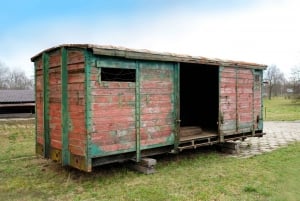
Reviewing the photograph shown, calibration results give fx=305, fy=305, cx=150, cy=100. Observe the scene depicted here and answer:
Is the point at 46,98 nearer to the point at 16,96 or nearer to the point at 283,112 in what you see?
the point at 16,96

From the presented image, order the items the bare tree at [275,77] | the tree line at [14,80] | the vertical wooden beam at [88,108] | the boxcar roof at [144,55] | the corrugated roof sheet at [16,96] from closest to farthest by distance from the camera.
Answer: the vertical wooden beam at [88,108], the boxcar roof at [144,55], the corrugated roof sheet at [16,96], the tree line at [14,80], the bare tree at [275,77]

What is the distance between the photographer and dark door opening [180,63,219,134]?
385 inches

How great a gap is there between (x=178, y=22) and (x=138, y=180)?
9.69 m

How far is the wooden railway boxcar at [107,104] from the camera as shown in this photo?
19.0 feet

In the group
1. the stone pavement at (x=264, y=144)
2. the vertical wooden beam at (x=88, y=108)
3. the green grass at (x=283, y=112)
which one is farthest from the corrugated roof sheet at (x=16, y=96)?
the green grass at (x=283, y=112)

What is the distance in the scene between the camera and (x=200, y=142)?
27.4ft

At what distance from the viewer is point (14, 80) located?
170 ft

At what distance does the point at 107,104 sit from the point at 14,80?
51116 mm

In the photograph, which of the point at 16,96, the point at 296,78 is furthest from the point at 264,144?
the point at 296,78

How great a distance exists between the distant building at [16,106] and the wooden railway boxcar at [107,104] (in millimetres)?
14149

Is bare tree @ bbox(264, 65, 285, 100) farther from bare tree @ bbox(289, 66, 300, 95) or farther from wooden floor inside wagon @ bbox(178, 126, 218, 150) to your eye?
wooden floor inside wagon @ bbox(178, 126, 218, 150)

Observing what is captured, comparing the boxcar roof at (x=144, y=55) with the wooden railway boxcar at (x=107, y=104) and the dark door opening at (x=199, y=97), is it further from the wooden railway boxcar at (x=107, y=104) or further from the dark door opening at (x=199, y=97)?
the dark door opening at (x=199, y=97)

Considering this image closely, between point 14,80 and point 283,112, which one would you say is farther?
point 14,80

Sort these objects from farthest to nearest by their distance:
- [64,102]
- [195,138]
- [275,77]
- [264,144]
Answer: [275,77]
[264,144]
[195,138]
[64,102]
